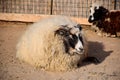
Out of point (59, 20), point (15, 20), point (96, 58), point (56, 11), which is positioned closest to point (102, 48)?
point (96, 58)

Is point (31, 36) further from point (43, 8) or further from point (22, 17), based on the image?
point (43, 8)

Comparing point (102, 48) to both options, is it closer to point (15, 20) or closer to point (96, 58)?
point (96, 58)

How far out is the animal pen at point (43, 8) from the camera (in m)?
9.59

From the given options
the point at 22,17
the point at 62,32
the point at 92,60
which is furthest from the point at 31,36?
the point at 22,17

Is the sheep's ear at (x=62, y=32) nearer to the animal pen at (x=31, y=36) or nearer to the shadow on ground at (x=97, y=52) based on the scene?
the animal pen at (x=31, y=36)

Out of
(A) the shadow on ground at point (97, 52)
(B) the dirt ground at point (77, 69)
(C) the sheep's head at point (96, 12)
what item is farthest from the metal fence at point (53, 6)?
(A) the shadow on ground at point (97, 52)

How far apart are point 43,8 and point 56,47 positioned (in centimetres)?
392

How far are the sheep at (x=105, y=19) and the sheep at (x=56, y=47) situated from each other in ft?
9.64

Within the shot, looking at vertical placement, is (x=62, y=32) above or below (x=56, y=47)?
above

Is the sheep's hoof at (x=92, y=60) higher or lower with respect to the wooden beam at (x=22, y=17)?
lower

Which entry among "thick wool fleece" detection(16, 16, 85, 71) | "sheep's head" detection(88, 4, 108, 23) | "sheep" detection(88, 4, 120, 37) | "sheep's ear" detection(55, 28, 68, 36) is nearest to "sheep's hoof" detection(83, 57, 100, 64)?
"thick wool fleece" detection(16, 16, 85, 71)

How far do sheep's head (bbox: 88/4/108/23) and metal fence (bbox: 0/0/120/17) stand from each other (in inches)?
12.8

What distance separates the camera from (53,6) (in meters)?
9.70

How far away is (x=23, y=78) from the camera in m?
5.69
